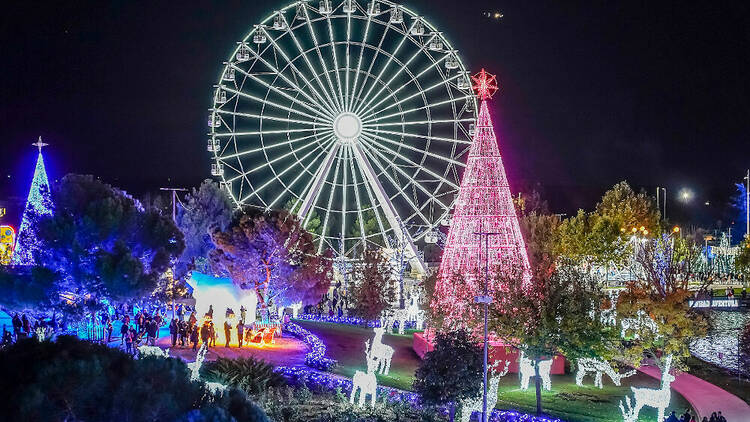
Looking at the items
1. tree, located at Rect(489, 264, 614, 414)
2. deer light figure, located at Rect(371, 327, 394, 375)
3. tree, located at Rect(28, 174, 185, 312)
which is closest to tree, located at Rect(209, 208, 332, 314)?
tree, located at Rect(28, 174, 185, 312)

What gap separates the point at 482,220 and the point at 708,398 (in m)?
10.2

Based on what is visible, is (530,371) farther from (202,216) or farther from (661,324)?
(202,216)

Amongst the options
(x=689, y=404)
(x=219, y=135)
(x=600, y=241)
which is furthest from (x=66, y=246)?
(x=600, y=241)

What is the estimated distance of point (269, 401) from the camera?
76.6ft

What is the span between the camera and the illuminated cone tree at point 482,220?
32.6m

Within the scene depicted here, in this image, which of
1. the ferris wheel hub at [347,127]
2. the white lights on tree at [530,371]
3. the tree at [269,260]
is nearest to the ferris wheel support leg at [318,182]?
the ferris wheel hub at [347,127]

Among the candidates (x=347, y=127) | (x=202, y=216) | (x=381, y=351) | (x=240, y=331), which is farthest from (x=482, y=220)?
(x=202, y=216)

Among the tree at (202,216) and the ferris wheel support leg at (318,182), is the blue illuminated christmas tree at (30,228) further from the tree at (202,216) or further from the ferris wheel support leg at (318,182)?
the tree at (202,216)

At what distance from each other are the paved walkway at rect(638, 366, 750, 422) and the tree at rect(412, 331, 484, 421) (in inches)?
282

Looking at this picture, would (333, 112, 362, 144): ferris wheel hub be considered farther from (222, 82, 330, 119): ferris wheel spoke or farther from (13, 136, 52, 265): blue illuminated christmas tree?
(13, 136, 52, 265): blue illuminated christmas tree

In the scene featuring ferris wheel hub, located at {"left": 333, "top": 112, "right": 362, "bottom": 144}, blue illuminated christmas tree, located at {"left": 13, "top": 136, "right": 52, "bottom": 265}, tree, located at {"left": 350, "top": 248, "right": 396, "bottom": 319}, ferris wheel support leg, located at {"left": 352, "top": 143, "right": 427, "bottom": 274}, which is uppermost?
ferris wheel hub, located at {"left": 333, "top": 112, "right": 362, "bottom": 144}

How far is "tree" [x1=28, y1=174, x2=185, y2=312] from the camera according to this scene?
30.4m

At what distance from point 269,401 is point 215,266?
60.4ft

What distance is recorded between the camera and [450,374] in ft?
74.2
